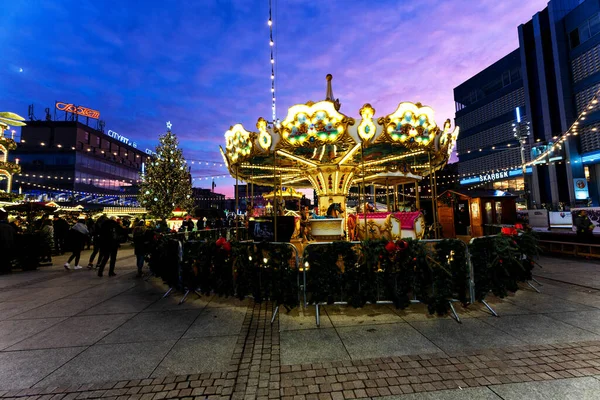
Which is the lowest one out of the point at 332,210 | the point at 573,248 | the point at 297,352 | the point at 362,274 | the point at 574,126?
the point at 297,352

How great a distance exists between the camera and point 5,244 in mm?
9156

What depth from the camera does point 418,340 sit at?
147 inches

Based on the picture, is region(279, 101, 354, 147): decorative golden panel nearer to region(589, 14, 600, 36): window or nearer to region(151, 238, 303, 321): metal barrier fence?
region(151, 238, 303, 321): metal barrier fence

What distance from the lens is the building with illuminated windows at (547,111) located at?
25.3 metres

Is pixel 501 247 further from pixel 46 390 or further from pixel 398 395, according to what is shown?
pixel 46 390

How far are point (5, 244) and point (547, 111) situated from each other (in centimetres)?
4297

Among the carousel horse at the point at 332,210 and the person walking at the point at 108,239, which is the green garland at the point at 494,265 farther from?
the person walking at the point at 108,239

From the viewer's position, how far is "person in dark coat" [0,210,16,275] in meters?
9.15

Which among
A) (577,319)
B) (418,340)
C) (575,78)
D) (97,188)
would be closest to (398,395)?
(418,340)

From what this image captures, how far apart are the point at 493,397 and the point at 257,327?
308cm

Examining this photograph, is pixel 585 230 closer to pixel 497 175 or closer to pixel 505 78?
pixel 497 175

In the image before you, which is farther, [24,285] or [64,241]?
[64,241]

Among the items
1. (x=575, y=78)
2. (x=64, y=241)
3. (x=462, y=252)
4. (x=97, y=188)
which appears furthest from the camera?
(x=97, y=188)

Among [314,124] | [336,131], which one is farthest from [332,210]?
[314,124]
